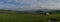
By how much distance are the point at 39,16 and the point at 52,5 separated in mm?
351

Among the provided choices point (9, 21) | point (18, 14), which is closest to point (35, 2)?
point (18, 14)

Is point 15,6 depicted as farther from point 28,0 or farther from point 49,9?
point 49,9

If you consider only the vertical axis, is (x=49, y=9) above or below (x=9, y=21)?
above

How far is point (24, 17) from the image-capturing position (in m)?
2.08

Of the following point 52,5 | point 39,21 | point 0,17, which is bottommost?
point 39,21

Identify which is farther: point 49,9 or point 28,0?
point 49,9

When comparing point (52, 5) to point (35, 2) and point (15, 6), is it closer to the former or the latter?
point (35, 2)

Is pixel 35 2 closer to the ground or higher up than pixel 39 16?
higher up

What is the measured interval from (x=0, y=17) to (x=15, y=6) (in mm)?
386

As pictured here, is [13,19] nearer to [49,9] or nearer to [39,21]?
[39,21]

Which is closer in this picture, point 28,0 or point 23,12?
point 28,0

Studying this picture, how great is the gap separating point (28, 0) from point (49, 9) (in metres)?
0.50

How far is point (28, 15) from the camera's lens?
2.02 m

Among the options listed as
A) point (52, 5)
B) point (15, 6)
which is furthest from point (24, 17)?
point (52, 5)
